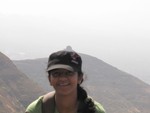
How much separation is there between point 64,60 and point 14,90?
64.8 m

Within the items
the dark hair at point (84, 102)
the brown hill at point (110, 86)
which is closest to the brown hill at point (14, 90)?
the brown hill at point (110, 86)

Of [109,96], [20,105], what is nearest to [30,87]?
[20,105]

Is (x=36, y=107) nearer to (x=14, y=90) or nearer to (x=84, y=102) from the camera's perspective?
(x=84, y=102)

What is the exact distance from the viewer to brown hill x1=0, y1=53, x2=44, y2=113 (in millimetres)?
56809

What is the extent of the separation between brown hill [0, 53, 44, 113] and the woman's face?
162 feet

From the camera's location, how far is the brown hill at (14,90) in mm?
56809

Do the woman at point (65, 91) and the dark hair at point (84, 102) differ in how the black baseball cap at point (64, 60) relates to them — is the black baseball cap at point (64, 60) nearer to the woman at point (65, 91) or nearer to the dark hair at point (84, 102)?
the woman at point (65, 91)

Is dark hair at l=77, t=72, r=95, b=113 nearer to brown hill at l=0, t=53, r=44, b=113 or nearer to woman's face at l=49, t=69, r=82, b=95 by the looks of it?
woman's face at l=49, t=69, r=82, b=95

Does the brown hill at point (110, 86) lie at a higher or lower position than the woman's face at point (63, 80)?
lower

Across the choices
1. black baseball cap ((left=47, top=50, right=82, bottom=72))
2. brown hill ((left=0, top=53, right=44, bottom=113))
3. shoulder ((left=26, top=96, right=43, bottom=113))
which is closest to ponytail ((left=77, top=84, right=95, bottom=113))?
black baseball cap ((left=47, top=50, right=82, bottom=72))

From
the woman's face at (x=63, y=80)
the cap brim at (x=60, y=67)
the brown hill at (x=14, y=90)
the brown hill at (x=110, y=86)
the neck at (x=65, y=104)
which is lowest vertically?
the brown hill at (x=110, y=86)

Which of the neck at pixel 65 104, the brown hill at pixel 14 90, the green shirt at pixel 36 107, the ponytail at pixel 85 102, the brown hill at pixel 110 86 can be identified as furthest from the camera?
the brown hill at pixel 110 86

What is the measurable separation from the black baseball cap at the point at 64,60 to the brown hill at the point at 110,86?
9645 cm

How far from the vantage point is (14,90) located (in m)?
68.2
